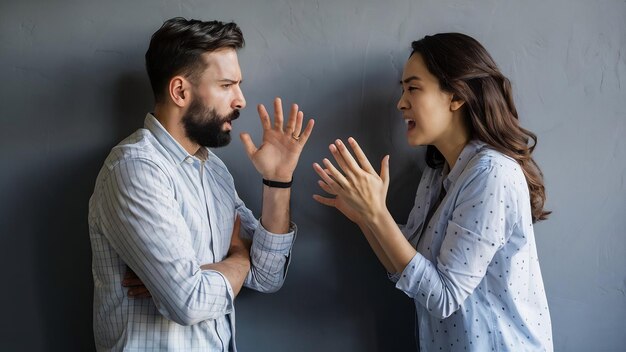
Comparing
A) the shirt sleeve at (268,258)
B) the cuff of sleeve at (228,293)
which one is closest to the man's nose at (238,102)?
the shirt sleeve at (268,258)

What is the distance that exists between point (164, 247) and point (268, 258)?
366 millimetres

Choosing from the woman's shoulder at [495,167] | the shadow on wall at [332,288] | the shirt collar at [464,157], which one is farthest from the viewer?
the shadow on wall at [332,288]

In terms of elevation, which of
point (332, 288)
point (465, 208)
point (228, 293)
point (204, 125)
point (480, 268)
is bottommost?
point (332, 288)

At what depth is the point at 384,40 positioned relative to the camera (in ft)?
5.54

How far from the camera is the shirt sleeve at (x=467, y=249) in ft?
4.40

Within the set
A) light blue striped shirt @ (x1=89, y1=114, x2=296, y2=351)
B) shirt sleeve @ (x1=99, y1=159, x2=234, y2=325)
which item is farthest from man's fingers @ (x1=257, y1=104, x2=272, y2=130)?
shirt sleeve @ (x1=99, y1=159, x2=234, y2=325)

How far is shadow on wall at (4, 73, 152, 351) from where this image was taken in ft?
5.47

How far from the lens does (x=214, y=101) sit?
57.9 inches

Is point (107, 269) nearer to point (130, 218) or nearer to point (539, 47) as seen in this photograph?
point (130, 218)

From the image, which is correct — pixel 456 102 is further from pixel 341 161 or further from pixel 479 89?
pixel 341 161

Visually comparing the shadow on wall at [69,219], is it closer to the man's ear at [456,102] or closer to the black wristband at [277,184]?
the black wristband at [277,184]

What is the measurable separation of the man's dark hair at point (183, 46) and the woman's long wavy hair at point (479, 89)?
0.54m

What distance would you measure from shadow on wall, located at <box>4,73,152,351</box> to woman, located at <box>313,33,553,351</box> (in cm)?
65

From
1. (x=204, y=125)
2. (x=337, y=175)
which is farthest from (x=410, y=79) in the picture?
(x=204, y=125)
